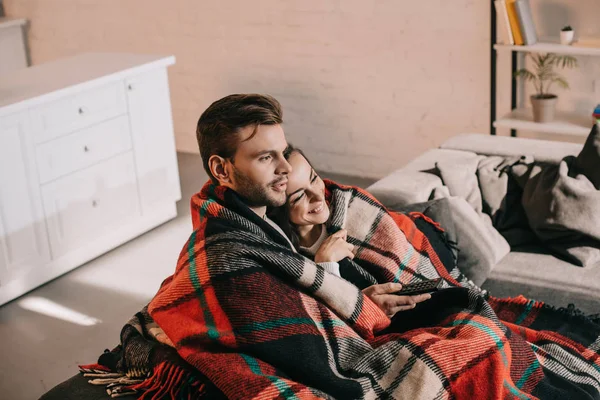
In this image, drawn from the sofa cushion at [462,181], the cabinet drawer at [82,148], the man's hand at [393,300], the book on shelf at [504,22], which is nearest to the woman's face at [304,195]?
the man's hand at [393,300]

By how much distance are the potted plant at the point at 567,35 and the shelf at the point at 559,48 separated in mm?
27

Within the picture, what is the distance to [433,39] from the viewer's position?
4.38 meters

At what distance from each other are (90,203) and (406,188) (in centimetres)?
169

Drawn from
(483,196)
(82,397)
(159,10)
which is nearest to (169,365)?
(82,397)

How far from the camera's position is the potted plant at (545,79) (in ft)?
13.1

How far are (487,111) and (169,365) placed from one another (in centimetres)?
306

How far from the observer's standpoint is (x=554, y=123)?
4.00 meters

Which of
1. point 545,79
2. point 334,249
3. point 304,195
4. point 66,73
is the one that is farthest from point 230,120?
point 545,79

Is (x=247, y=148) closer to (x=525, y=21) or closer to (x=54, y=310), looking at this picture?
(x=54, y=310)

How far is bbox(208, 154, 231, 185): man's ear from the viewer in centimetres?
189

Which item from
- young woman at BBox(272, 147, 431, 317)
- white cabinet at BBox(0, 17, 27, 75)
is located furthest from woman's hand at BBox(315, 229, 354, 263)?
white cabinet at BBox(0, 17, 27, 75)

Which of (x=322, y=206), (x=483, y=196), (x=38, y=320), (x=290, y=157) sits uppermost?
(x=290, y=157)

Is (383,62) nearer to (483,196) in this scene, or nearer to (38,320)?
(483,196)

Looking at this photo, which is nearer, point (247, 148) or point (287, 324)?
point (287, 324)
